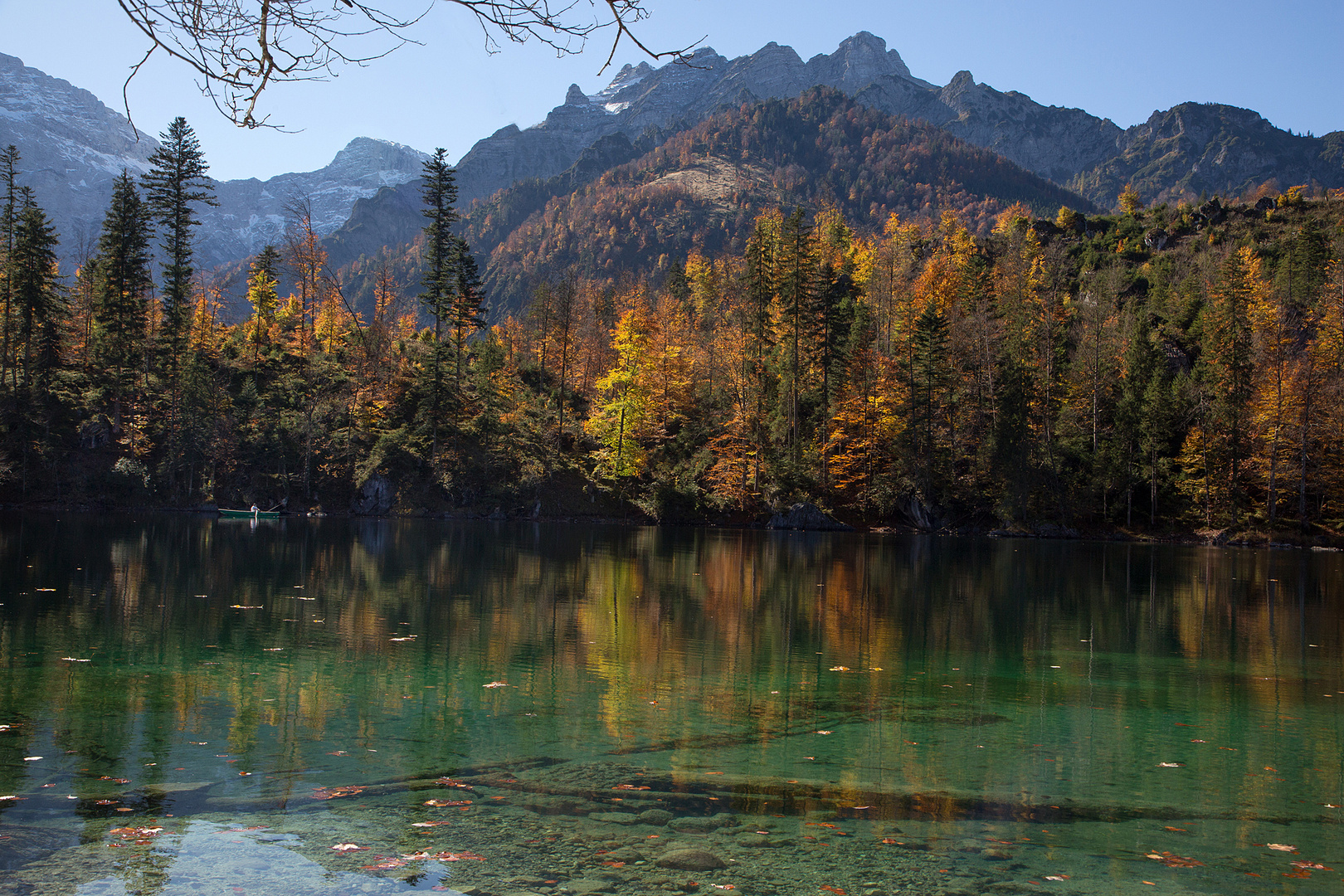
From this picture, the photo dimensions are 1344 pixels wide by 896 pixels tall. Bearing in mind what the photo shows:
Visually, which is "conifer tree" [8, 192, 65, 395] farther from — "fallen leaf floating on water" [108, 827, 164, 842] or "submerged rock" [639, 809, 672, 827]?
"submerged rock" [639, 809, 672, 827]

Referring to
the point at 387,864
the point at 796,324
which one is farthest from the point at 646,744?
the point at 796,324

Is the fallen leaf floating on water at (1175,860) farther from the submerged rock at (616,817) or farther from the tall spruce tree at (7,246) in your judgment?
the tall spruce tree at (7,246)

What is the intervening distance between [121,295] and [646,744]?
216 ft

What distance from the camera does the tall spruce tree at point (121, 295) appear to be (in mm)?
56906

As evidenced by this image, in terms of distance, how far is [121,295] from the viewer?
59000mm

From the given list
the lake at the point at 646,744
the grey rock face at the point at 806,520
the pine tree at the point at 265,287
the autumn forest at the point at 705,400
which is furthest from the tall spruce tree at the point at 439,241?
the lake at the point at 646,744

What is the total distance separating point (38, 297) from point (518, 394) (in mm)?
32380

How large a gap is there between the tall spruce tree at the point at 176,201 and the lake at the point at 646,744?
48748 millimetres

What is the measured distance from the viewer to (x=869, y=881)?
17.4ft

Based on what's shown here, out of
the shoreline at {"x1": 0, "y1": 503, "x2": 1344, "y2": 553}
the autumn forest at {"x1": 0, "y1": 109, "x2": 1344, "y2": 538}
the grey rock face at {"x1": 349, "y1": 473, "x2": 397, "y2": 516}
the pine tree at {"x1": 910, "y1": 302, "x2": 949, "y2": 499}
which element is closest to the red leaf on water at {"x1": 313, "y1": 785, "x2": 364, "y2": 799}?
the shoreline at {"x1": 0, "y1": 503, "x2": 1344, "y2": 553}

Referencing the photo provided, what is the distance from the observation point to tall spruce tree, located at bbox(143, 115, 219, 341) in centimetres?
6034

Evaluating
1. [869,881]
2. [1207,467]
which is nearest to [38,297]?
[869,881]

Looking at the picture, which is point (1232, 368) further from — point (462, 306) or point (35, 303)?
point (35, 303)

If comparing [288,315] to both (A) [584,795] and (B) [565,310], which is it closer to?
(B) [565,310]
